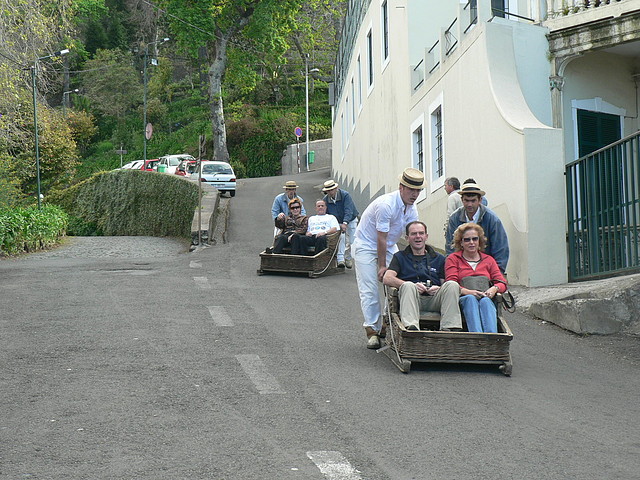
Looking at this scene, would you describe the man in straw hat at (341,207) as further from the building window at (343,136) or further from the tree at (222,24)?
the tree at (222,24)

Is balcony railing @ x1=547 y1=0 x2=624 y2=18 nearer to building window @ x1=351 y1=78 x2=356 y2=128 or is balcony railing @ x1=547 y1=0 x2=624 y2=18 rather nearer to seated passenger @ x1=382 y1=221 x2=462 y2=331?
seated passenger @ x1=382 y1=221 x2=462 y2=331

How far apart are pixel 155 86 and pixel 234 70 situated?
28095 mm

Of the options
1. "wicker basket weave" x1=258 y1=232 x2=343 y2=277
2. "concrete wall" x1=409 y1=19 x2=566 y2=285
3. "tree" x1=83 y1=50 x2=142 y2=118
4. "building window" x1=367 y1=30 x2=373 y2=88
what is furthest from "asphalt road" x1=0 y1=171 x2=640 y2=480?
"tree" x1=83 y1=50 x2=142 y2=118

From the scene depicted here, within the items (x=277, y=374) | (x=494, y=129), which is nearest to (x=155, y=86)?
(x=494, y=129)

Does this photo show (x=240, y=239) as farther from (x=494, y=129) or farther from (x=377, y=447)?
(x=377, y=447)

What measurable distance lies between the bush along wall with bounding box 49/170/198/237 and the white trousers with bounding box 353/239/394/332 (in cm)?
1975

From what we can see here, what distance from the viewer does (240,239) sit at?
24.9m

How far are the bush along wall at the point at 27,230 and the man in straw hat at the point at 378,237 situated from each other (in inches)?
572

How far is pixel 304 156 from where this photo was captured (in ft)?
203

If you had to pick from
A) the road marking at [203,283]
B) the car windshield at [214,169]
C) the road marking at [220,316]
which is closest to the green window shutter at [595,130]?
the road marking at [203,283]

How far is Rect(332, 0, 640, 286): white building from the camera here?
525 inches

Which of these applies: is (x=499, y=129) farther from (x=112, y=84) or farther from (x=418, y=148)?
(x=112, y=84)

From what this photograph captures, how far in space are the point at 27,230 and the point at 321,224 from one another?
32.3ft

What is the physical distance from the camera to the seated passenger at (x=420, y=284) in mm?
8430
